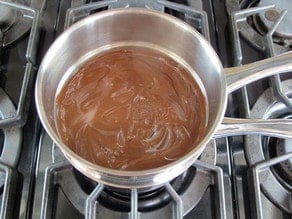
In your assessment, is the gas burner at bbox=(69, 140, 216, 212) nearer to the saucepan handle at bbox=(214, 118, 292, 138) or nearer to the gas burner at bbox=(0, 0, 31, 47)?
the saucepan handle at bbox=(214, 118, 292, 138)

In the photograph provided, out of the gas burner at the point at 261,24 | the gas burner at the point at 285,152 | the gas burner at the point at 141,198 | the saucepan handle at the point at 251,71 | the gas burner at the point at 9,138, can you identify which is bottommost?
the gas burner at the point at 141,198

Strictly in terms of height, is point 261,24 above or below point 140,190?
above

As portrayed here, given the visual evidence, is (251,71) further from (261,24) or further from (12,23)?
(12,23)

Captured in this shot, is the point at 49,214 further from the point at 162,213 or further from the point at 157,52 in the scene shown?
the point at 157,52

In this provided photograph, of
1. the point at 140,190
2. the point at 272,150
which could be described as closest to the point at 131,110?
the point at 140,190

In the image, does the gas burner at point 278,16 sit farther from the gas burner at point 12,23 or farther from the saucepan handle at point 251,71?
the gas burner at point 12,23

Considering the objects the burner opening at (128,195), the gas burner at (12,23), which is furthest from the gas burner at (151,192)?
the gas burner at (12,23)
